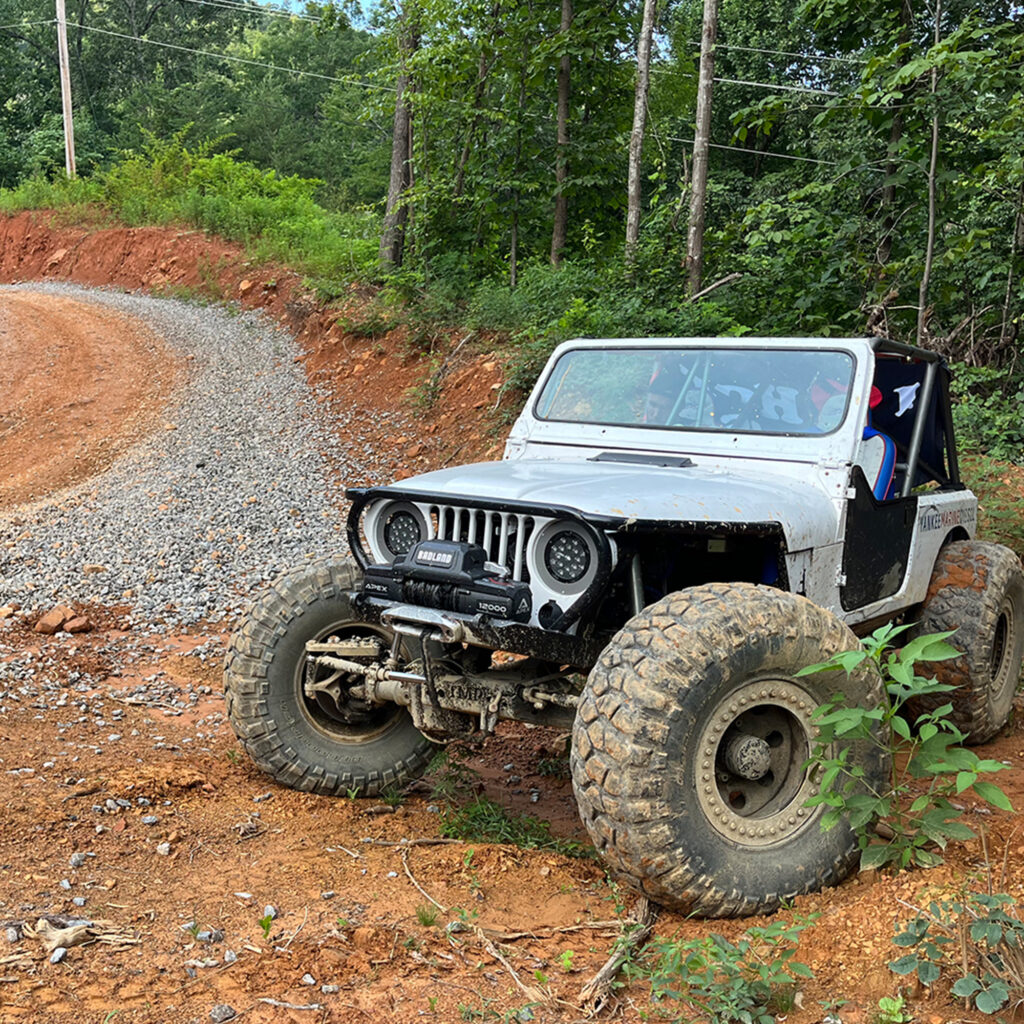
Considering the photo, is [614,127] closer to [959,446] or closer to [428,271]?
[428,271]

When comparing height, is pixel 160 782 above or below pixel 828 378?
below

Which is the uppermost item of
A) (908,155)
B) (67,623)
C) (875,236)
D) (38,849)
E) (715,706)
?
(908,155)

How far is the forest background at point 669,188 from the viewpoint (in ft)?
34.1

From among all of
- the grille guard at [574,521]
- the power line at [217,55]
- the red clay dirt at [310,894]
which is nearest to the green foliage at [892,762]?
the red clay dirt at [310,894]

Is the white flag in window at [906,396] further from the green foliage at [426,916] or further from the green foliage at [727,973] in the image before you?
the green foliage at [426,916]

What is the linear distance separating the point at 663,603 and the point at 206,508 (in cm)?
746

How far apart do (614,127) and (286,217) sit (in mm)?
8779

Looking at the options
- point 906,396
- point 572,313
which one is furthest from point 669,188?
point 906,396

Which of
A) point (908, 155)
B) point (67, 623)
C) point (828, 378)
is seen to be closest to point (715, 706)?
point (828, 378)

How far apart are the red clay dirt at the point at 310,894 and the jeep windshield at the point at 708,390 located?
1793mm

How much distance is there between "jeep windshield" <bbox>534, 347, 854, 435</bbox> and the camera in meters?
4.71

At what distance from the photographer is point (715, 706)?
3.43 metres

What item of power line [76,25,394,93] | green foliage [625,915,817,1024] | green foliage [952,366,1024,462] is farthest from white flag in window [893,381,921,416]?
power line [76,25,394,93]

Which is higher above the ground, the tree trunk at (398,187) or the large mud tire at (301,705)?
the tree trunk at (398,187)
